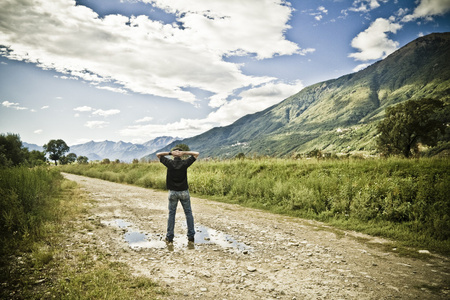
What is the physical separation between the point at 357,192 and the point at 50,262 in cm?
1245

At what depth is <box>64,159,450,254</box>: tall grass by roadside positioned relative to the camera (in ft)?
29.8

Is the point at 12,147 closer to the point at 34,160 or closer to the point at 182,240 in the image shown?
the point at 34,160

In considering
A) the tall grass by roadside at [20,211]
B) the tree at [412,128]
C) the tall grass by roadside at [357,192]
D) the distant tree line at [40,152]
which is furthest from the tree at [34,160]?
the tree at [412,128]

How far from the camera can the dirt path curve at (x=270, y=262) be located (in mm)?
5027

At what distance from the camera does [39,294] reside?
15.3ft

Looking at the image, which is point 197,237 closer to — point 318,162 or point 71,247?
point 71,247

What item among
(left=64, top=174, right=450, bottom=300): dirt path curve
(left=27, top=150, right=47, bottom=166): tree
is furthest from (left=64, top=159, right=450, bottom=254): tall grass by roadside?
(left=27, top=150, right=47, bottom=166): tree

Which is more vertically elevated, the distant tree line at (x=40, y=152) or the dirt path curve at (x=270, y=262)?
the distant tree line at (x=40, y=152)

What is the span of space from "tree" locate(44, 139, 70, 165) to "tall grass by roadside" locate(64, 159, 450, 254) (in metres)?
124

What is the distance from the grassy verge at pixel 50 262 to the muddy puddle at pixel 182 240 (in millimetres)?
1344

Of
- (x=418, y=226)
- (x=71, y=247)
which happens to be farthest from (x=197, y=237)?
(x=418, y=226)

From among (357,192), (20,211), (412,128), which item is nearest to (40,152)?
(20,211)

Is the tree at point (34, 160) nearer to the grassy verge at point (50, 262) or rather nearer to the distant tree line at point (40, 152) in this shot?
the distant tree line at point (40, 152)

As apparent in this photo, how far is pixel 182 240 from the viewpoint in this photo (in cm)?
838
